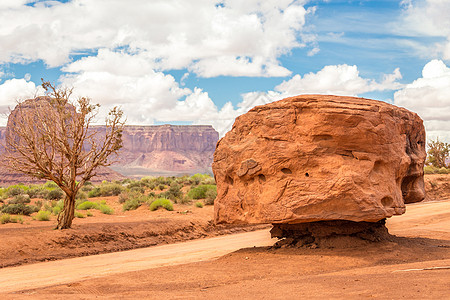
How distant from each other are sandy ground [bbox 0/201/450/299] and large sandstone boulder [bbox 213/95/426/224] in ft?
3.29

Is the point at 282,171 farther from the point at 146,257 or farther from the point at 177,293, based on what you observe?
the point at 146,257

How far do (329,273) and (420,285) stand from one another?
2612mm

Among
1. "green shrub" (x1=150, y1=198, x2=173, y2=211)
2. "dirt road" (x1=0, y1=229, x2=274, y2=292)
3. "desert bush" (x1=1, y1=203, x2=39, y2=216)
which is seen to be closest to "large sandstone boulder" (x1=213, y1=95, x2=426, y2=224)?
"dirt road" (x1=0, y1=229, x2=274, y2=292)

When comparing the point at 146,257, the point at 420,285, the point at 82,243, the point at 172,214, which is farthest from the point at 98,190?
the point at 420,285

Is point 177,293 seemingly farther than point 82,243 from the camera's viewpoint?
No

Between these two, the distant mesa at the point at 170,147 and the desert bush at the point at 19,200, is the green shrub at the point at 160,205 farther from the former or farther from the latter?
the distant mesa at the point at 170,147

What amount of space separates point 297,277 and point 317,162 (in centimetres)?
274

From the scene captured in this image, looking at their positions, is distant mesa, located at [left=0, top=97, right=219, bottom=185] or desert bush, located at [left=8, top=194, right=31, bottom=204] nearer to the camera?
desert bush, located at [left=8, top=194, right=31, bottom=204]

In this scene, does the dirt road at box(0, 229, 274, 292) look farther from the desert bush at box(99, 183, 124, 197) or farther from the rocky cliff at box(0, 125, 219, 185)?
the rocky cliff at box(0, 125, 219, 185)

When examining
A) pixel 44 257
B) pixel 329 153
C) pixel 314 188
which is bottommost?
pixel 44 257

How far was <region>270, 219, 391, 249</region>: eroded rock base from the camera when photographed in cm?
1133

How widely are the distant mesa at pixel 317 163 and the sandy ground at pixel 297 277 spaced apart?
927 mm

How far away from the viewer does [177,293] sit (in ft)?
26.1

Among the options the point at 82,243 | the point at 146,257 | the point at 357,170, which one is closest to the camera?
the point at 357,170
